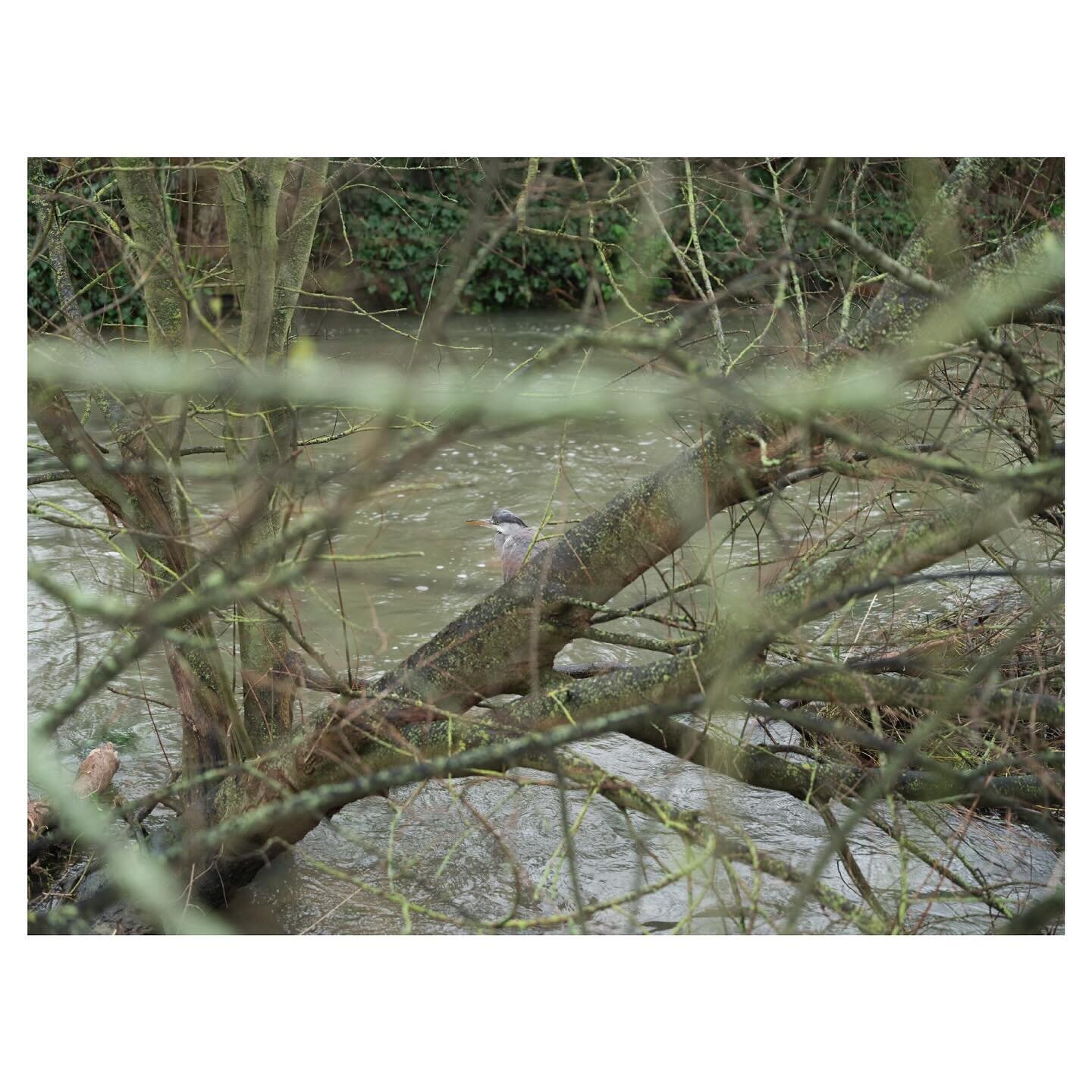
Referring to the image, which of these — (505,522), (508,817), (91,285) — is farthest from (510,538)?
(91,285)

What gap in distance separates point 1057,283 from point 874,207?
3.41 feet

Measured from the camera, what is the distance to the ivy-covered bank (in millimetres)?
2768

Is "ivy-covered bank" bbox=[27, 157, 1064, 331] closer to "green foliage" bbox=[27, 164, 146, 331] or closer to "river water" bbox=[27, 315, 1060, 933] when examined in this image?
"green foliage" bbox=[27, 164, 146, 331]

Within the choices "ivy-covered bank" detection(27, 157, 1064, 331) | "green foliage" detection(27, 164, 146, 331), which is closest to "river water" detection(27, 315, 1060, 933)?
"ivy-covered bank" detection(27, 157, 1064, 331)

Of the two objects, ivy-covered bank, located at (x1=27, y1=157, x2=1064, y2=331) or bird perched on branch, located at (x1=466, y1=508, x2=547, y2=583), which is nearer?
ivy-covered bank, located at (x1=27, y1=157, x2=1064, y2=331)

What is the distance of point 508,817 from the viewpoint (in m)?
4.29

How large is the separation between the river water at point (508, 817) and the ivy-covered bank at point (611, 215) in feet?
1.25

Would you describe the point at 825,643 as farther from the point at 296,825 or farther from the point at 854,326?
the point at 296,825

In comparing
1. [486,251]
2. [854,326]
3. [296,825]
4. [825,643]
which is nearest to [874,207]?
[854,326]

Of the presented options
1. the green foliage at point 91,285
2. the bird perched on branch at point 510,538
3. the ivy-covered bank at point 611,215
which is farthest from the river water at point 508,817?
the green foliage at point 91,285

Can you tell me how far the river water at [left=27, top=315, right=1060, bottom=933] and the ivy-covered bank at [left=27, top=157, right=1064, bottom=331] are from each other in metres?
0.38

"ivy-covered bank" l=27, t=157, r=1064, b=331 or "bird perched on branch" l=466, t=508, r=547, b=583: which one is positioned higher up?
"ivy-covered bank" l=27, t=157, r=1064, b=331

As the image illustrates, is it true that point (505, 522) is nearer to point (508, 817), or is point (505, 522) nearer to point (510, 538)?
point (510, 538)

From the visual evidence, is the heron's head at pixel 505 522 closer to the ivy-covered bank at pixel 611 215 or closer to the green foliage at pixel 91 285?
the ivy-covered bank at pixel 611 215
